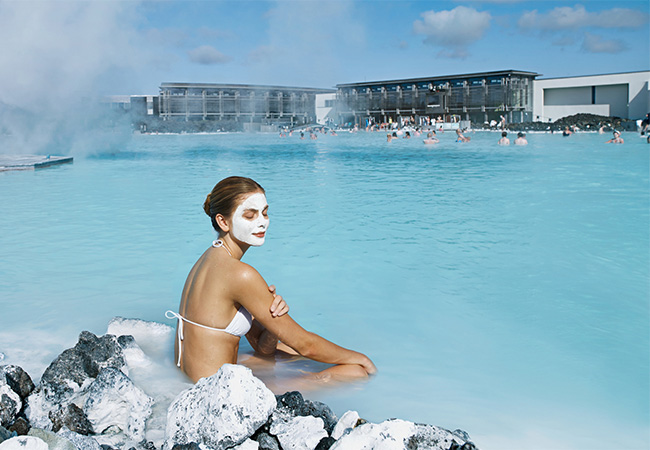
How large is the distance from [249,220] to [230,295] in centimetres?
36

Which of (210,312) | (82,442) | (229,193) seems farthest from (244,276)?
(82,442)

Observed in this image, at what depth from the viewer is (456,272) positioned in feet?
19.9

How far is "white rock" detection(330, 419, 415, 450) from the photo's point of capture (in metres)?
2.18

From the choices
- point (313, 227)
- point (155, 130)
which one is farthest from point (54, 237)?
point (155, 130)

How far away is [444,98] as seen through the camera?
189 feet

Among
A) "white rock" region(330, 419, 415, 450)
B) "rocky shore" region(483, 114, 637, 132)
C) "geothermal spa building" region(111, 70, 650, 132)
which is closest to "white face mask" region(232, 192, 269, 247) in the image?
"white rock" region(330, 419, 415, 450)

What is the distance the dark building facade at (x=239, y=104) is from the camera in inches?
2527

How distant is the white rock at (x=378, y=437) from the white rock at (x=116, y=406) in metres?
0.95

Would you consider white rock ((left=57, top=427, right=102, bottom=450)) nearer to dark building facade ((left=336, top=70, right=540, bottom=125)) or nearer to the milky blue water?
the milky blue water

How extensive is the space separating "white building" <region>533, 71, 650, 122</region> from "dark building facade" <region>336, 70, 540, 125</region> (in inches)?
48.5

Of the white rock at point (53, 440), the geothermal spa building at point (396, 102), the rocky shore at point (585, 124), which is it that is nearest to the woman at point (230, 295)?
the white rock at point (53, 440)

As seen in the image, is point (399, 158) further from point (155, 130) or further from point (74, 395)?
point (155, 130)

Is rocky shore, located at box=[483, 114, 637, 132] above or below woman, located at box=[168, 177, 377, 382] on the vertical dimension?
above

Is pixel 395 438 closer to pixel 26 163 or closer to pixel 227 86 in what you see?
pixel 26 163
